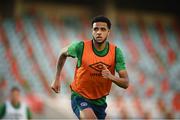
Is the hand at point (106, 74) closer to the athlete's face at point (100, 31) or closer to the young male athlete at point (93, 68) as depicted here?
the young male athlete at point (93, 68)

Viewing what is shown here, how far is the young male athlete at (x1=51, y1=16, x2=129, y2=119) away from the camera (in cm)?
691

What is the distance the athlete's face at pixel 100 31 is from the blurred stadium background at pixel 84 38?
928 centimetres

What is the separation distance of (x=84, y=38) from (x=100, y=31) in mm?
13656

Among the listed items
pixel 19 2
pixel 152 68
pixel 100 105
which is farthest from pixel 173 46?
pixel 100 105

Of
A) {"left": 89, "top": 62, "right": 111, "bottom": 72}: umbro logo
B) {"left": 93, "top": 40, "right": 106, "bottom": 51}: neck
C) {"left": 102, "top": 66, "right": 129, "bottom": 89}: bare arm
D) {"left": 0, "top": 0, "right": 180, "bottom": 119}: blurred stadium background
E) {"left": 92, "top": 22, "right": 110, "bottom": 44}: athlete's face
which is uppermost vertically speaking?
{"left": 92, "top": 22, "right": 110, "bottom": 44}: athlete's face

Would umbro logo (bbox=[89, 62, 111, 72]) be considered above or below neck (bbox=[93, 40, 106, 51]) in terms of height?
below

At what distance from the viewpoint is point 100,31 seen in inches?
271

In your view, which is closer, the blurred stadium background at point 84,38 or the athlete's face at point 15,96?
the athlete's face at point 15,96

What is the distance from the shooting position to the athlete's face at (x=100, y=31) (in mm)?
6879

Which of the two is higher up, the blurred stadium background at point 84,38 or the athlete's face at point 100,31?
the athlete's face at point 100,31

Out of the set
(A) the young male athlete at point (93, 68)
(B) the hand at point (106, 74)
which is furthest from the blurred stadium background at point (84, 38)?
(B) the hand at point (106, 74)

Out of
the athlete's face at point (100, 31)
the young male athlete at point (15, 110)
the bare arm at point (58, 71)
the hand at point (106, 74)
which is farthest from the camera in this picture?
the young male athlete at point (15, 110)

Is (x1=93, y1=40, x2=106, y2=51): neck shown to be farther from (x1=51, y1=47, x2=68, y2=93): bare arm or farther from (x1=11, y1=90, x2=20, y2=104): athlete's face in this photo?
(x1=11, y1=90, x2=20, y2=104): athlete's face

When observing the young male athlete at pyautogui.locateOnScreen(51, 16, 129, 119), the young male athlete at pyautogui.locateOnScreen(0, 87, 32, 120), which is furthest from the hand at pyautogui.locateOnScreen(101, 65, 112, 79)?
the young male athlete at pyautogui.locateOnScreen(0, 87, 32, 120)
